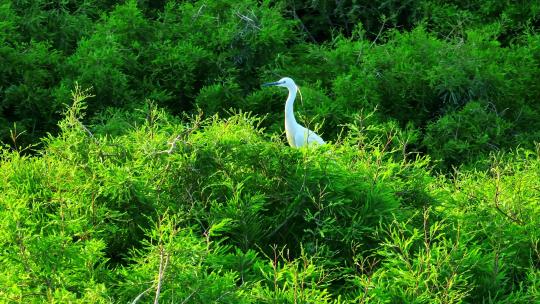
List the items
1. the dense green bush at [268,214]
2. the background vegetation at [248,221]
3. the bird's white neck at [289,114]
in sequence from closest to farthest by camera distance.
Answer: the background vegetation at [248,221] < the dense green bush at [268,214] < the bird's white neck at [289,114]

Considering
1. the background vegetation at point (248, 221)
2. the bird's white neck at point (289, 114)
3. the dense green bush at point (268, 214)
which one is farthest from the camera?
the bird's white neck at point (289, 114)

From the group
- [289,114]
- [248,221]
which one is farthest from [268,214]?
[289,114]

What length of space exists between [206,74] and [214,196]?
224 inches

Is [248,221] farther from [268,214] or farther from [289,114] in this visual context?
[289,114]

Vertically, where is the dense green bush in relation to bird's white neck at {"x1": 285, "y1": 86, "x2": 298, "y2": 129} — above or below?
above

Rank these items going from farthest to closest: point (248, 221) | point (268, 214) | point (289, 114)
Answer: point (289, 114)
point (268, 214)
point (248, 221)

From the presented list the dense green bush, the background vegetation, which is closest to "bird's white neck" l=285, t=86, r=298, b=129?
the background vegetation

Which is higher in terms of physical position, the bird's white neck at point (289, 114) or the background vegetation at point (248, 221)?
the background vegetation at point (248, 221)

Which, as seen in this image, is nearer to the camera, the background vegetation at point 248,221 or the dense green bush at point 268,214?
the background vegetation at point 248,221

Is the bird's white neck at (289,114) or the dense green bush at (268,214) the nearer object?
the dense green bush at (268,214)

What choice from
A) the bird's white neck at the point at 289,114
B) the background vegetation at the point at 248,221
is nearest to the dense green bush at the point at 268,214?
the background vegetation at the point at 248,221

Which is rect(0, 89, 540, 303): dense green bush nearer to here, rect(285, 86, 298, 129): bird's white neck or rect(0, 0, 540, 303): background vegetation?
rect(0, 0, 540, 303): background vegetation

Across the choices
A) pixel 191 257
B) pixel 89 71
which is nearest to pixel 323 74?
pixel 89 71

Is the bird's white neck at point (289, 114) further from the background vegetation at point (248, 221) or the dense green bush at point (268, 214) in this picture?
the dense green bush at point (268, 214)
